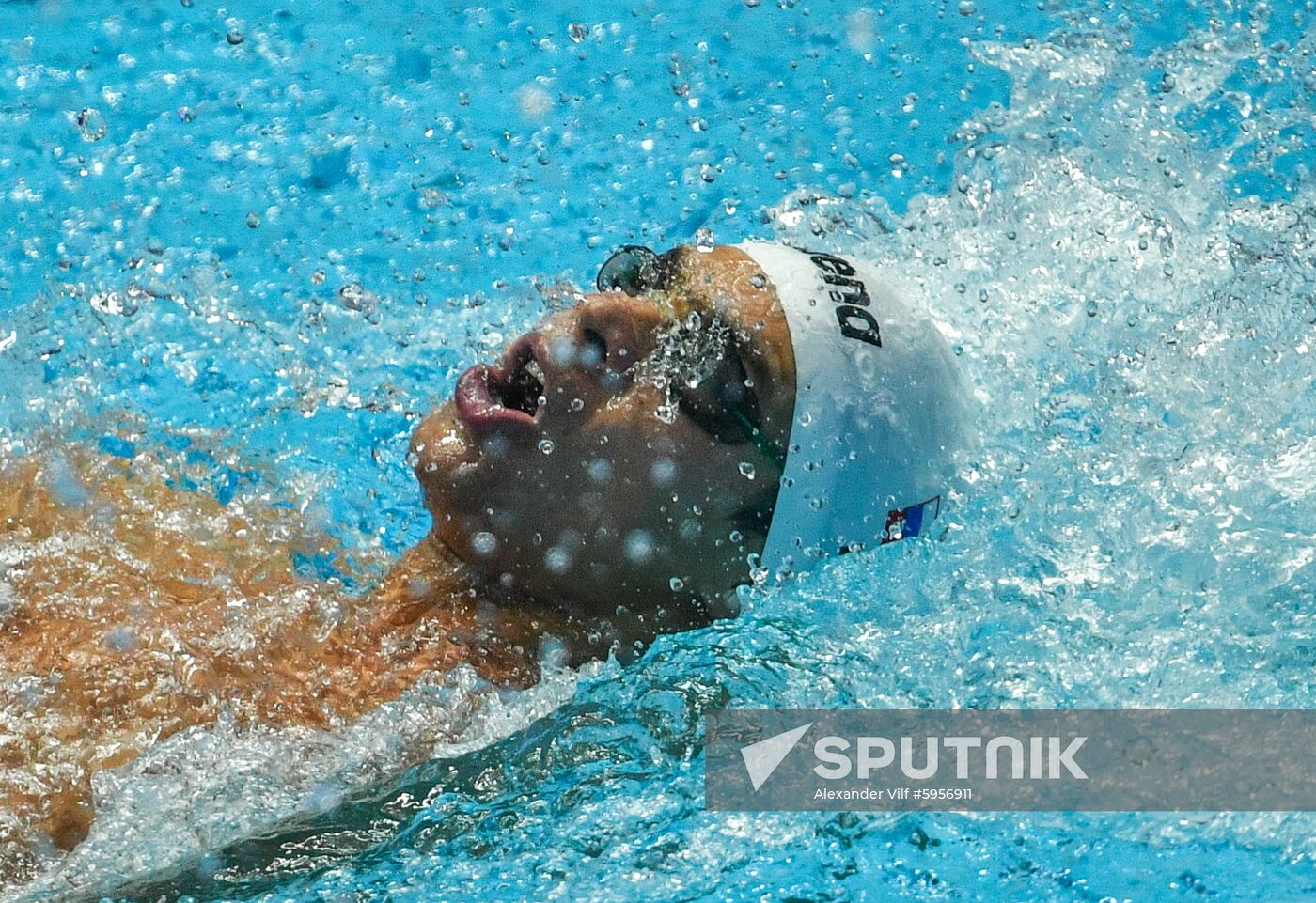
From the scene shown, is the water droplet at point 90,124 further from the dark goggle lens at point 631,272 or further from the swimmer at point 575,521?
the dark goggle lens at point 631,272

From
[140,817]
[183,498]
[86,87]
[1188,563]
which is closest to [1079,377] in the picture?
[1188,563]

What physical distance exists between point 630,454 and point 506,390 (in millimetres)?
298

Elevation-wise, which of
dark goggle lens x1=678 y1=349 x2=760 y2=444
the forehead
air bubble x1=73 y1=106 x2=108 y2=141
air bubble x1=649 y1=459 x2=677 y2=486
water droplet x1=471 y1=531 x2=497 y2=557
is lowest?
water droplet x1=471 y1=531 x2=497 y2=557

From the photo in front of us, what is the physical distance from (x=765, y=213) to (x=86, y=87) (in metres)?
1.79

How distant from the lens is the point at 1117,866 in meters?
2.04

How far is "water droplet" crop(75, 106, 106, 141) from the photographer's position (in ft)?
11.4

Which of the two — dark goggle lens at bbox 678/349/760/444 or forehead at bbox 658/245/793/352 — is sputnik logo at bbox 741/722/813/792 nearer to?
dark goggle lens at bbox 678/349/760/444

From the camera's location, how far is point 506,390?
2.10 metres

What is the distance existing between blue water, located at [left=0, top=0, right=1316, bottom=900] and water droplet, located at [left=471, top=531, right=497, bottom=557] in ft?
0.68

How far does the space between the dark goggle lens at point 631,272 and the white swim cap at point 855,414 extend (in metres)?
0.16

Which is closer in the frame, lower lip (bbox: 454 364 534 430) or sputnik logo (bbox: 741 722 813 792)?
lower lip (bbox: 454 364 534 430)

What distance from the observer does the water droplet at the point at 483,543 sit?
1.99 metres

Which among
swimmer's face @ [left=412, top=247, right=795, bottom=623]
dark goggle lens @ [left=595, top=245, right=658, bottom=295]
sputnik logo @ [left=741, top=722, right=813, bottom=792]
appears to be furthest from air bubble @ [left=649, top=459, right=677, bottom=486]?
sputnik logo @ [left=741, top=722, right=813, bottom=792]

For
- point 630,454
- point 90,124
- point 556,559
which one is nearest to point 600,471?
point 630,454
